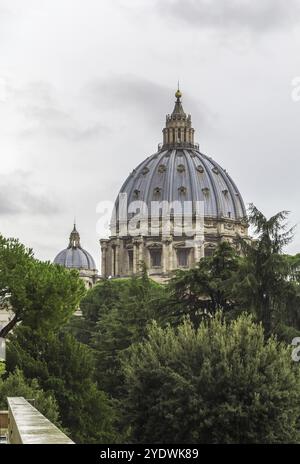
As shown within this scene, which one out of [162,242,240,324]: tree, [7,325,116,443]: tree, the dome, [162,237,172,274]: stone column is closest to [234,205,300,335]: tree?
[162,242,240,324]: tree

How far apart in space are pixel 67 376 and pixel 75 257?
428 ft

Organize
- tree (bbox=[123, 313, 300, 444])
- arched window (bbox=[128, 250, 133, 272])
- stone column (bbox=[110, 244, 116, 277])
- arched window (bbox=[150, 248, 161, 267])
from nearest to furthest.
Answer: tree (bbox=[123, 313, 300, 444]), arched window (bbox=[150, 248, 161, 267]), arched window (bbox=[128, 250, 133, 272]), stone column (bbox=[110, 244, 116, 277])

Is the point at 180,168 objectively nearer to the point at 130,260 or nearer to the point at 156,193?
the point at 156,193

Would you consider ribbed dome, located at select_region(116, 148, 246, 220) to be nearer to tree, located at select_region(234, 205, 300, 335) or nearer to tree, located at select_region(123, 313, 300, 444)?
tree, located at select_region(234, 205, 300, 335)

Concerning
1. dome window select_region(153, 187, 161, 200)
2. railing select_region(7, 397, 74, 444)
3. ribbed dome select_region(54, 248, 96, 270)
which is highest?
dome window select_region(153, 187, 161, 200)

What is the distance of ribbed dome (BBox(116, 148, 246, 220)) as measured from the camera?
144 meters

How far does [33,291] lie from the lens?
35062 millimetres

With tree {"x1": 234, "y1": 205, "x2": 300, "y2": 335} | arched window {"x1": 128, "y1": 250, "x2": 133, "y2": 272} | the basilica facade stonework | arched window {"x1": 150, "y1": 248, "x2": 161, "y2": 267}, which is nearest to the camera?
tree {"x1": 234, "y1": 205, "x2": 300, "y2": 335}

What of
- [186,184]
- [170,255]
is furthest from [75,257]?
[170,255]

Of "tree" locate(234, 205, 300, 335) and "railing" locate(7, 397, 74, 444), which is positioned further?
"tree" locate(234, 205, 300, 335)

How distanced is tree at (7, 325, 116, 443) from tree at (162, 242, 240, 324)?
4657 millimetres

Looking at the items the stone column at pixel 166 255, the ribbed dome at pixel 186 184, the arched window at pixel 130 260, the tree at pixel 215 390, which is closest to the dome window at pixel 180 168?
the ribbed dome at pixel 186 184
